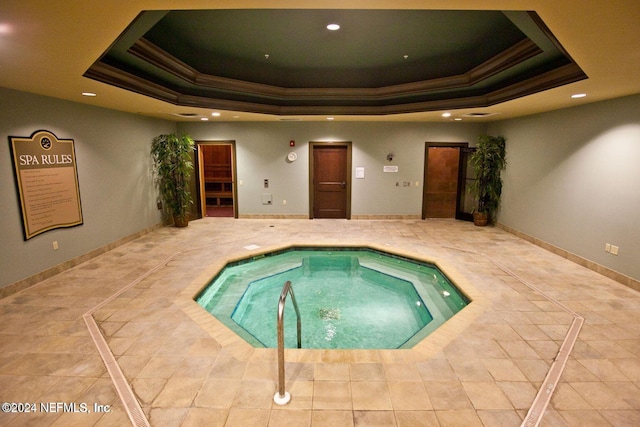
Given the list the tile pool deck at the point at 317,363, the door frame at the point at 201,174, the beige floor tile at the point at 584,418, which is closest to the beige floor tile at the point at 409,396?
the tile pool deck at the point at 317,363

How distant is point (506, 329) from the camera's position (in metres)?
3.30

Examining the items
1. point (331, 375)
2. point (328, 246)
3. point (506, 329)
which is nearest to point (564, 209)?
point (506, 329)

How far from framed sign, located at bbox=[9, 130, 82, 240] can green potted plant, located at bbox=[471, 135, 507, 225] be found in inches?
307

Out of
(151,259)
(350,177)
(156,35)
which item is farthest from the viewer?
(350,177)

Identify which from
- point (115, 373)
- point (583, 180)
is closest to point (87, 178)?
point (115, 373)

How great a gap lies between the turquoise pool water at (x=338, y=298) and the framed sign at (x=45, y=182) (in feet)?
7.88

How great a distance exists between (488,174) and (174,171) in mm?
7054

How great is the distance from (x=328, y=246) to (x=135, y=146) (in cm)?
434

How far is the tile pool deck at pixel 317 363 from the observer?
2.24 metres

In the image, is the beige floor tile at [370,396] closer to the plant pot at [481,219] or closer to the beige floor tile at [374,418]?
the beige floor tile at [374,418]

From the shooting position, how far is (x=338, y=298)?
4.68 m

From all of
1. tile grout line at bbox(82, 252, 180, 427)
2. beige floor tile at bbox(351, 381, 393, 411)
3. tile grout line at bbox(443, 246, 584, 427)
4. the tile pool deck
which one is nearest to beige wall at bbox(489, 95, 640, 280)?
the tile pool deck

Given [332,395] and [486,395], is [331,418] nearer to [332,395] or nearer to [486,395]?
[332,395]

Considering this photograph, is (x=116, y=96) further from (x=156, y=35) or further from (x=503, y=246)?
(x=503, y=246)
